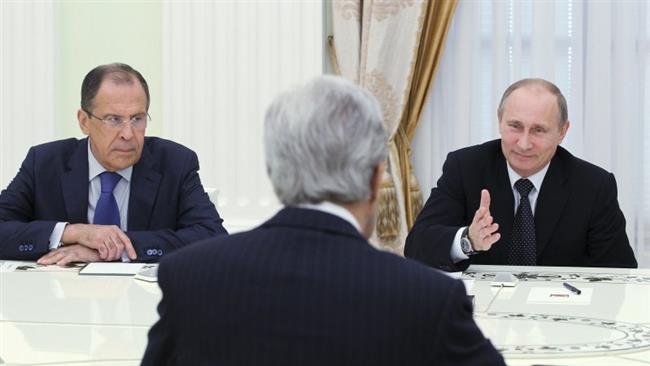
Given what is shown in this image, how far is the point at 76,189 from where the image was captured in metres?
4.06

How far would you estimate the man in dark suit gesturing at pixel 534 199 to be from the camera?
397 cm

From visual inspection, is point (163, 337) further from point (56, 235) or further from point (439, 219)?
point (439, 219)

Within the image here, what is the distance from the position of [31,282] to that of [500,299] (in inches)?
55.4

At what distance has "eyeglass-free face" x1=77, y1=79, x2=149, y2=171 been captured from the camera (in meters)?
4.05

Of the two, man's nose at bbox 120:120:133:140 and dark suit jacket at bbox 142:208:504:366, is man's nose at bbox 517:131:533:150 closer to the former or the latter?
man's nose at bbox 120:120:133:140

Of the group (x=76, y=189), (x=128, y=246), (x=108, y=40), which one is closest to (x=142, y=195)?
(x=76, y=189)

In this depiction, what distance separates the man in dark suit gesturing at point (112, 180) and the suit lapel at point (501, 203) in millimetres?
999

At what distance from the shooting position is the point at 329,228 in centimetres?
168

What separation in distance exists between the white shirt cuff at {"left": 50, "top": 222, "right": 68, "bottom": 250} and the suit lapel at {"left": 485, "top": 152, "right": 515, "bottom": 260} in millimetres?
1503

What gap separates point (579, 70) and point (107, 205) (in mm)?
2759

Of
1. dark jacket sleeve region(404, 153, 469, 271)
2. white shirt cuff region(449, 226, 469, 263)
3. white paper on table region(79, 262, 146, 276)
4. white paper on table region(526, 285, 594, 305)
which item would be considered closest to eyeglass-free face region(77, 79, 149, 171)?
white paper on table region(79, 262, 146, 276)

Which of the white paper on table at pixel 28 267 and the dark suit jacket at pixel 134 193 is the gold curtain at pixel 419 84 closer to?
the dark suit jacket at pixel 134 193

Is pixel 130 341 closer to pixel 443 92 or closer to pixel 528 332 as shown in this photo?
pixel 528 332

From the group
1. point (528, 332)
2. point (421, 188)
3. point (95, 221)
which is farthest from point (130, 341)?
point (421, 188)
